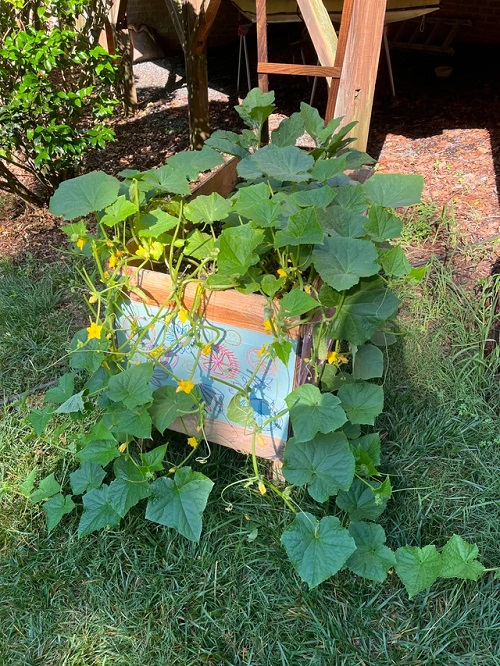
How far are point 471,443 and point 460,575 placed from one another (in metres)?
0.63

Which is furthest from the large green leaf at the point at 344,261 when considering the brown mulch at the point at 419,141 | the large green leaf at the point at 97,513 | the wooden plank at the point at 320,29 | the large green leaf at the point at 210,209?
the wooden plank at the point at 320,29

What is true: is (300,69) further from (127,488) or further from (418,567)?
(418,567)

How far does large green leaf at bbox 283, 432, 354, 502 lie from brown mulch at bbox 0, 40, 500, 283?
1.46 meters

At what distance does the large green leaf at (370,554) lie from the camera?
136 cm

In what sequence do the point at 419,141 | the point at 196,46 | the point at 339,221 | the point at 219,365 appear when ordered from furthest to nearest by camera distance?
the point at 419,141 < the point at 196,46 < the point at 219,365 < the point at 339,221

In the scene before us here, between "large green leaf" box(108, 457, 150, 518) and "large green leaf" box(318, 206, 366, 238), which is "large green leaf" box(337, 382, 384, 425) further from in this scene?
"large green leaf" box(108, 457, 150, 518)

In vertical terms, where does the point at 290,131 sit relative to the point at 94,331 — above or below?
above

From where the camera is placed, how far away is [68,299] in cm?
275

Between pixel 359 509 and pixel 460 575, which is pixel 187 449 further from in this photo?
pixel 460 575

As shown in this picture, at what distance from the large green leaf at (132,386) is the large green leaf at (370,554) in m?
0.64

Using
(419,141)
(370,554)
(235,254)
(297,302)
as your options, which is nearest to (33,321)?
(235,254)

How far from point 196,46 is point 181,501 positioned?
3169mm

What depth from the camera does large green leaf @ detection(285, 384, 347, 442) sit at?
125 centimetres

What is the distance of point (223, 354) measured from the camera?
1.53m
